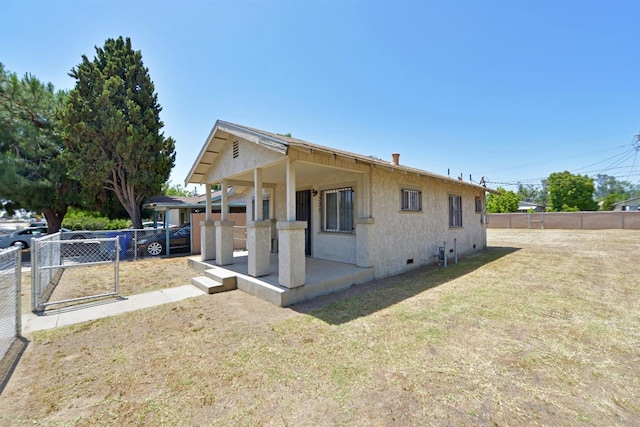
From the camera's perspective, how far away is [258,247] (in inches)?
249

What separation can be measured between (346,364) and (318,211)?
5869 mm

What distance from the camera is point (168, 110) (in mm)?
15516

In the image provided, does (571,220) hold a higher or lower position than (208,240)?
higher

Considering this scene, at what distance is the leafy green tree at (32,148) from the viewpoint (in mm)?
13164

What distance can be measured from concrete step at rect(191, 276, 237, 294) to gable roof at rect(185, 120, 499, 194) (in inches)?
133

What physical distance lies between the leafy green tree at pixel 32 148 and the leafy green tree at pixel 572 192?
46698mm

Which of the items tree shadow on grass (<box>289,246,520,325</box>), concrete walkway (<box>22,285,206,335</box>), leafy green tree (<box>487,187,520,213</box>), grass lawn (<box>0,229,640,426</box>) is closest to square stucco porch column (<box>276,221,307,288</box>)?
tree shadow on grass (<box>289,246,520,325</box>)

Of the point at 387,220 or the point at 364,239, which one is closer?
the point at 364,239

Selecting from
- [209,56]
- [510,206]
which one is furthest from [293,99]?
→ [510,206]

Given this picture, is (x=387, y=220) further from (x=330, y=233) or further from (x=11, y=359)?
(x=11, y=359)

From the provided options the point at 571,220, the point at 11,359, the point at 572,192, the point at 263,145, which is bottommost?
the point at 11,359

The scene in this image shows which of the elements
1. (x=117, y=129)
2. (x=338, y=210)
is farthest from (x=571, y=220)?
(x=117, y=129)

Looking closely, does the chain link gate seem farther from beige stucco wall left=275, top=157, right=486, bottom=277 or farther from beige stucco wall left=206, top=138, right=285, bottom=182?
beige stucco wall left=275, top=157, right=486, bottom=277

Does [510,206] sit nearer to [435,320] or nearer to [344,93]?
[344,93]
